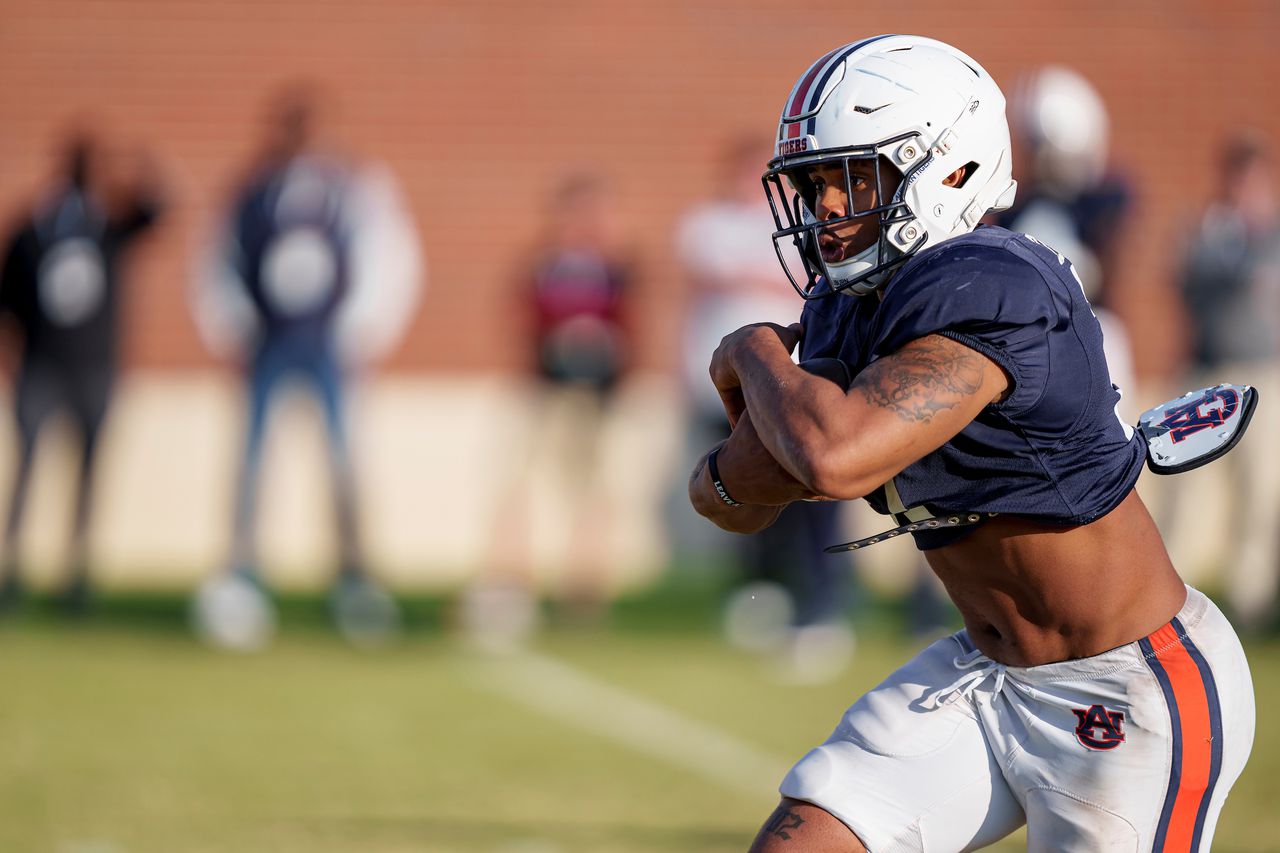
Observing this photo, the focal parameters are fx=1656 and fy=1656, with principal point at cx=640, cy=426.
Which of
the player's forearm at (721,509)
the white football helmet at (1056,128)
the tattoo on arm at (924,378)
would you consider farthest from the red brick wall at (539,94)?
the tattoo on arm at (924,378)

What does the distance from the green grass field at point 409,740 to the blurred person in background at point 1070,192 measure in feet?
6.01

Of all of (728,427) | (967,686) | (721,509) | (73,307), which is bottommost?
(728,427)

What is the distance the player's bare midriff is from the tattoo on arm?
0.35m

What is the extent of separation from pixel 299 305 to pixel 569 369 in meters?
1.64

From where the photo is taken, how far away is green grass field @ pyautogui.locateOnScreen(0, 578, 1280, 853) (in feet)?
16.7

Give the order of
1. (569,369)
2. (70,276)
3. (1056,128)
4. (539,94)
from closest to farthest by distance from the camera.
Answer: (1056,128), (70,276), (569,369), (539,94)

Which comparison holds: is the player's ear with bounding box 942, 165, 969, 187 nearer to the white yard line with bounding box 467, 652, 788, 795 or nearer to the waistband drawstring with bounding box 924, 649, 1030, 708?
the waistband drawstring with bounding box 924, 649, 1030, 708

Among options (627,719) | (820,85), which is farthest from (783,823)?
(627,719)

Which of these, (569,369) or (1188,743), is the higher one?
(1188,743)

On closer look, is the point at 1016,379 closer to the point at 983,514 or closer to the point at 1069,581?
the point at 983,514

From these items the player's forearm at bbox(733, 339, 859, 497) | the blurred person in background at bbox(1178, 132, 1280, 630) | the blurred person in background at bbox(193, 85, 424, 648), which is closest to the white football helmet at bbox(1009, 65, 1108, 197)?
the blurred person in background at bbox(1178, 132, 1280, 630)

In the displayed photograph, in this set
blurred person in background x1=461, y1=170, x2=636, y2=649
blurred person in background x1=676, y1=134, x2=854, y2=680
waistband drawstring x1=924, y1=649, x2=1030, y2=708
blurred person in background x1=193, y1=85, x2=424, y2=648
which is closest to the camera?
waistband drawstring x1=924, y1=649, x2=1030, y2=708

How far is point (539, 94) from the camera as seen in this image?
460 inches

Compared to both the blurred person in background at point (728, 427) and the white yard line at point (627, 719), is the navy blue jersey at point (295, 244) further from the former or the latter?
the white yard line at point (627, 719)
